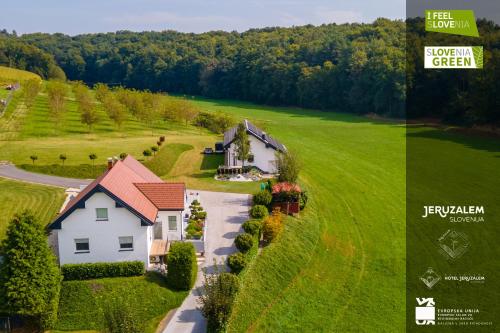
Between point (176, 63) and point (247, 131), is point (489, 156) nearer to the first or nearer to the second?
point (247, 131)

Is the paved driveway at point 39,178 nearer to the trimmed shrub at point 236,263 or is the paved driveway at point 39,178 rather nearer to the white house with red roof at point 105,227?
the white house with red roof at point 105,227

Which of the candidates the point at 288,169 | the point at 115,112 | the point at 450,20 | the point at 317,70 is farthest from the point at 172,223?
the point at 317,70

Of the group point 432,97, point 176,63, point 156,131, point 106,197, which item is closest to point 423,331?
point 106,197

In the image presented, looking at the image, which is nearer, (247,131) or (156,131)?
(247,131)

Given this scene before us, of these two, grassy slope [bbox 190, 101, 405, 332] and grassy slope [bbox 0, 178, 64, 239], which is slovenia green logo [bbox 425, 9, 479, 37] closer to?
grassy slope [bbox 190, 101, 405, 332]

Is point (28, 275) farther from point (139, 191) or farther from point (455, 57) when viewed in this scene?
point (455, 57)

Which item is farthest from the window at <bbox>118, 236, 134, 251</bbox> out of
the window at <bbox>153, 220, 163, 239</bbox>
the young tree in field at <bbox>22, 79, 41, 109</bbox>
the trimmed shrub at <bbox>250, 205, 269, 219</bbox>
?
the young tree in field at <bbox>22, 79, 41, 109</bbox>
